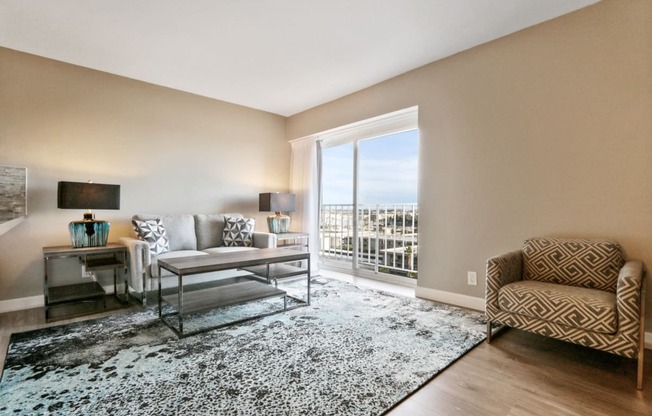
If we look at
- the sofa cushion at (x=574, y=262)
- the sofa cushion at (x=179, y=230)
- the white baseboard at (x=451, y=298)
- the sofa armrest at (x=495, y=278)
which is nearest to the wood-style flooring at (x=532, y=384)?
the sofa armrest at (x=495, y=278)

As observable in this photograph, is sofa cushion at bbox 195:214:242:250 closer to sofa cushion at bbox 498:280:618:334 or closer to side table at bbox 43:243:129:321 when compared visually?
side table at bbox 43:243:129:321

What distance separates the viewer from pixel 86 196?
3020mm

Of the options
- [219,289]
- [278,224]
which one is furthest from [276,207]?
[219,289]

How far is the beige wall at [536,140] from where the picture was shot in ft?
7.36

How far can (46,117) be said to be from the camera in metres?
3.24

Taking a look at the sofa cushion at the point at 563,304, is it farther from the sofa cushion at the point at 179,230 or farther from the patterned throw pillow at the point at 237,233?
the sofa cushion at the point at 179,230

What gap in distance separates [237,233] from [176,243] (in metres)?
0.73

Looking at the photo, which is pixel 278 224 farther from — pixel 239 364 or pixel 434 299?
pixel 239 364

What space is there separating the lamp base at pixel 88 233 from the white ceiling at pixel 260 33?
1704 millimetres

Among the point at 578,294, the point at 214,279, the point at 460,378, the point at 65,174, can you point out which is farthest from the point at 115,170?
the point at 578,294

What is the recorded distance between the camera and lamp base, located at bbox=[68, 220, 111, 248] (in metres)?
3.04

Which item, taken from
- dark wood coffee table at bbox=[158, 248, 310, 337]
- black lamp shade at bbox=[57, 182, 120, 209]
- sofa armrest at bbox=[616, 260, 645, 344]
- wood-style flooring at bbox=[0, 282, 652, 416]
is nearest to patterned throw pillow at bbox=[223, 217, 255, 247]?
dark wood coffee table at bbox=[158, 248, 310, 337]

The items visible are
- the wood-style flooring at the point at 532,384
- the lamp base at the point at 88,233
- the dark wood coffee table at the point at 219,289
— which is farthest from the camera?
the lamp base at the point at 88,233

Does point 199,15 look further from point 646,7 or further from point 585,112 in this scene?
point 646,7
